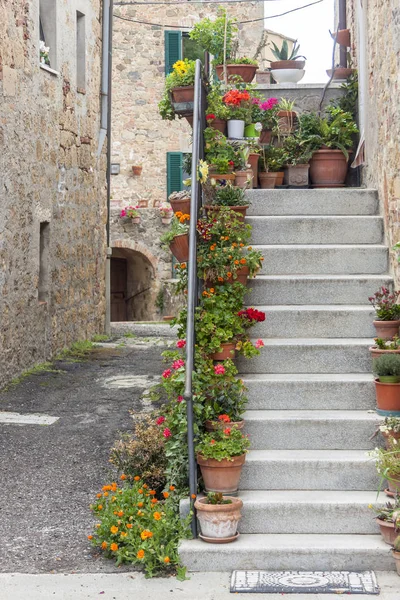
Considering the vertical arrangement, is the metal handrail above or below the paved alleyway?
above

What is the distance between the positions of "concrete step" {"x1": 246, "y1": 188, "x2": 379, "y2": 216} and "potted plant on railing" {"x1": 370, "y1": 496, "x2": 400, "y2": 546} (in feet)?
9.43

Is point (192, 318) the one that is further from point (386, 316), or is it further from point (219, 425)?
point (386, 316)

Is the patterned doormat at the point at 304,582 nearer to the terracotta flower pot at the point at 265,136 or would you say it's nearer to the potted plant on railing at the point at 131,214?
the terracotta flower pot at the point at 265,136

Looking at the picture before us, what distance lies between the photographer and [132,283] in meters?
20.0

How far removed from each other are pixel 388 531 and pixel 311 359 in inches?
56.4

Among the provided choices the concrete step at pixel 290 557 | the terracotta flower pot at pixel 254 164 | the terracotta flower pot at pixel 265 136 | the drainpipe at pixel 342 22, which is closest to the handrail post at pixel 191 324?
the concrete step at pixel 290 557

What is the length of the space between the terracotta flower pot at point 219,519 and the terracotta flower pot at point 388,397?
3.42ft

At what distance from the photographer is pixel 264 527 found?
4.59 m

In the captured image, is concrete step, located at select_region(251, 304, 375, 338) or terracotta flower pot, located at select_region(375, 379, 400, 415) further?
concrete step, located at select_region(251, 304, 375, 338)

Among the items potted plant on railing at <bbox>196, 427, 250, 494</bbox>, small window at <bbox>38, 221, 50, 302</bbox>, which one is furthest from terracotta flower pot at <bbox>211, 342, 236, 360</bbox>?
small window at <bbox>38, 221, 50, 302</bbox>

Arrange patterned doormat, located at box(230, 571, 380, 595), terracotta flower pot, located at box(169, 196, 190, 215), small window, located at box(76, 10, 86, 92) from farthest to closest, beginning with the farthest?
small window, located at box(76, 10, 86, 92) → terracotta flower pot, located at box(169, 196, 190, 215) → patterned doormat, located at box(230, 571, 380, 595)

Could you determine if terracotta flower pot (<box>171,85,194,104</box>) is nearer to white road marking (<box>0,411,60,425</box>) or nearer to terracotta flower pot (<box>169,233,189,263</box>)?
terracotta flower pot (<box>169,233,189,263</box>)

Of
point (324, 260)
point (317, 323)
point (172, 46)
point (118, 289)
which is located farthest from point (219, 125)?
point (118, 289)

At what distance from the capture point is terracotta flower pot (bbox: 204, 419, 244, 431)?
478 centimetres
